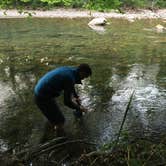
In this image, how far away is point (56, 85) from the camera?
730 centimetres

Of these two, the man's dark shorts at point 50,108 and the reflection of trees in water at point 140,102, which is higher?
the man's dark shorts at point 50,108

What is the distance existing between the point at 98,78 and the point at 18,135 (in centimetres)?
536

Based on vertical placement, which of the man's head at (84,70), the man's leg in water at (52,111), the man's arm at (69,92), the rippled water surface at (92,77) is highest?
the man's head at (84,70)

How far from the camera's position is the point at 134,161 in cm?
509

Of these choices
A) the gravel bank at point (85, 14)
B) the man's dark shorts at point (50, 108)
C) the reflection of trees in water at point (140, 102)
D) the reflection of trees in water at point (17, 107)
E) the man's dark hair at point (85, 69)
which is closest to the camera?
the man's dark hair at point (85, 69)

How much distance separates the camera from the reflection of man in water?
7.23 meters

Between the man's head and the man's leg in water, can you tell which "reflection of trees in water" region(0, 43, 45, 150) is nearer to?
the man's leg in water

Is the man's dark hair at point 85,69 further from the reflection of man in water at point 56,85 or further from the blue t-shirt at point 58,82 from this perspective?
the blue t-shirt at point 58,82

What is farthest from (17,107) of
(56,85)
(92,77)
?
(92,77)

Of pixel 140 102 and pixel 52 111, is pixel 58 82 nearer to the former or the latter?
pixel 52 111

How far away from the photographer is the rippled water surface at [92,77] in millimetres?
8406

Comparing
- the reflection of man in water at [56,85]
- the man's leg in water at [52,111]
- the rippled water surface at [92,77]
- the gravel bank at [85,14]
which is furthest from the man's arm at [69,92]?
the gravel bank at [85,14]

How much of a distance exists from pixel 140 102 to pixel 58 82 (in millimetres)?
3599

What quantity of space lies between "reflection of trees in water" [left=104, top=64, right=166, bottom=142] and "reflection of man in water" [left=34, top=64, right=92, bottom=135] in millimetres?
1286
